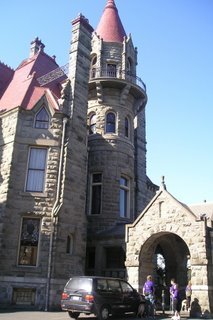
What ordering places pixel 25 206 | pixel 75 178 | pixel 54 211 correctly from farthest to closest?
pixel 75 178
pixel 25 206
pixel 54 211

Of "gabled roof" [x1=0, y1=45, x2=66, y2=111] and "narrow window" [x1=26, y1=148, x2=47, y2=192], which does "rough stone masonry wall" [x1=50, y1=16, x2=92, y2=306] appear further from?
"gabled roof" [x1=0, y1=45, x2=66, y2=111]

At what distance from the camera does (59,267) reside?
17.8 meters

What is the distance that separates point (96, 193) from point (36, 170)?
561cm

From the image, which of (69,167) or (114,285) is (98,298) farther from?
(69,167)

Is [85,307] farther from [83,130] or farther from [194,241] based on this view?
[83,130]

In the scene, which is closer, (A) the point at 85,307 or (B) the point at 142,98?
(A) the point at 85,307

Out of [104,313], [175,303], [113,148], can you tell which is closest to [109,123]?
[113,148]

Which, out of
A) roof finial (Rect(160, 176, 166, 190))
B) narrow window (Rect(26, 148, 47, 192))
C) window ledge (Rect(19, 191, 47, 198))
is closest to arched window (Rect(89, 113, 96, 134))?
narrow window (Rect(26, 148, 47, 192))

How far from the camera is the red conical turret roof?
28.2 m

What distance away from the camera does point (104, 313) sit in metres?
12.8

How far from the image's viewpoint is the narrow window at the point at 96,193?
23547mm

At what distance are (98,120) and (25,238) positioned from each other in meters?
10.4

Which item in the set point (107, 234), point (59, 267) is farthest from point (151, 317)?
point (107, 234)

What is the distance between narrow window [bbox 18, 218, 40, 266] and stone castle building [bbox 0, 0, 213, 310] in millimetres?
50
